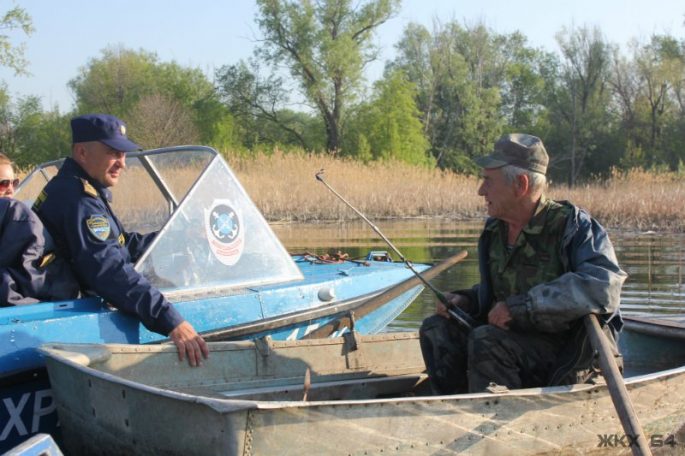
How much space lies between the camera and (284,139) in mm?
52375

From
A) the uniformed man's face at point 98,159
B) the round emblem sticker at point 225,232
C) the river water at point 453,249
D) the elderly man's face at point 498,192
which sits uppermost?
the uniformed man's face at point 98,159

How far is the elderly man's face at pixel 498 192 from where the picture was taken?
13.8 feet

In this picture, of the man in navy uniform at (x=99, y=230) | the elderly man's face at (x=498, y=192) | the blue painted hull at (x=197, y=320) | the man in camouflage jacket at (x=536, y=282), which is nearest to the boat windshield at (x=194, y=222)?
the blue painted hull at (x=197, y=320)

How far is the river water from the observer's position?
996cm

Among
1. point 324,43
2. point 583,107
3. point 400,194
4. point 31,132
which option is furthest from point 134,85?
point 400,194

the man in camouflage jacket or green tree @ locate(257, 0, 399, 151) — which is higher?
green tree @ locate(257, 0, 399, 151)

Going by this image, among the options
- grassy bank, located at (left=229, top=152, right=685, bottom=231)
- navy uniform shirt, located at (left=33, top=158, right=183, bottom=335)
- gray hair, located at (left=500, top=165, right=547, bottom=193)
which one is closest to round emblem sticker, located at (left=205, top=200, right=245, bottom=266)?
navy uniform shirt, located at (left=33, top=158, right=183, bottom=335)

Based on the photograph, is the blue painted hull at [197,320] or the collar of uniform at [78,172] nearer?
the blue painted hull at [197,320]

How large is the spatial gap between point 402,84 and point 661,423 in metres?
45.2

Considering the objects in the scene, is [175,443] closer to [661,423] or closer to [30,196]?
[661,423]

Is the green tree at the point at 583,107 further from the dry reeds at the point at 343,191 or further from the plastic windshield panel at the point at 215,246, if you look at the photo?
the plastic windshield panel at the point at 215,246

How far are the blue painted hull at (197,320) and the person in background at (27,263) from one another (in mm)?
108

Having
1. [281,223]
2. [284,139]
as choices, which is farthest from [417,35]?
[281,223]

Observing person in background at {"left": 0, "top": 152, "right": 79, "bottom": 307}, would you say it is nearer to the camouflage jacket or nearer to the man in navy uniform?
the man in navy uniform
